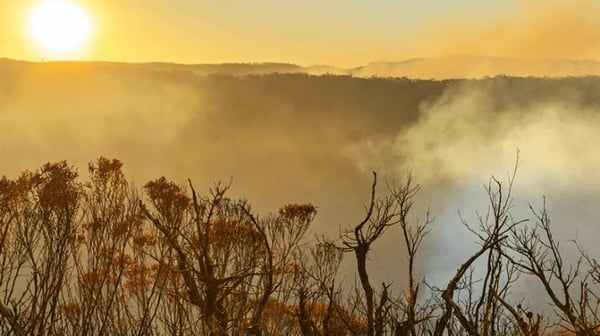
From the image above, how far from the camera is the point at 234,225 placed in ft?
36.0

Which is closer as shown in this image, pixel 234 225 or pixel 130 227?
pixel 130 227

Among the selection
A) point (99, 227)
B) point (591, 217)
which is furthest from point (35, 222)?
point (591, 217)

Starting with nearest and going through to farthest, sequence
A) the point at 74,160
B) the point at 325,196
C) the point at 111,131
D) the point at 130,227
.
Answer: the point at 130,227, the point at 74,160, the point at 111,131, the point at 325,196

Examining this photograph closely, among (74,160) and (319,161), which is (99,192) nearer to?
(74,160)

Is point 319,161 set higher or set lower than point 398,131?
lower

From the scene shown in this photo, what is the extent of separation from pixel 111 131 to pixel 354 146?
470 inches

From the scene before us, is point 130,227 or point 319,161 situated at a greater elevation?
point 319,161

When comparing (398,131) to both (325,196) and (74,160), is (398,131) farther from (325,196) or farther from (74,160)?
(74,160)

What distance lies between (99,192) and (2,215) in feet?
4.41

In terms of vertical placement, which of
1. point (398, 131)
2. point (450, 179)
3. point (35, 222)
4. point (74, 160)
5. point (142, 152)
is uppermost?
point (398, 131)

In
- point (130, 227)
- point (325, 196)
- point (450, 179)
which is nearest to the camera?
point (130, 227)

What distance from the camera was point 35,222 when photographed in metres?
8.88

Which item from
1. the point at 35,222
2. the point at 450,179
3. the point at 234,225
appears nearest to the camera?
the point at 35,222

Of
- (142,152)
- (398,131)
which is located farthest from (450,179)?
(142,152)
